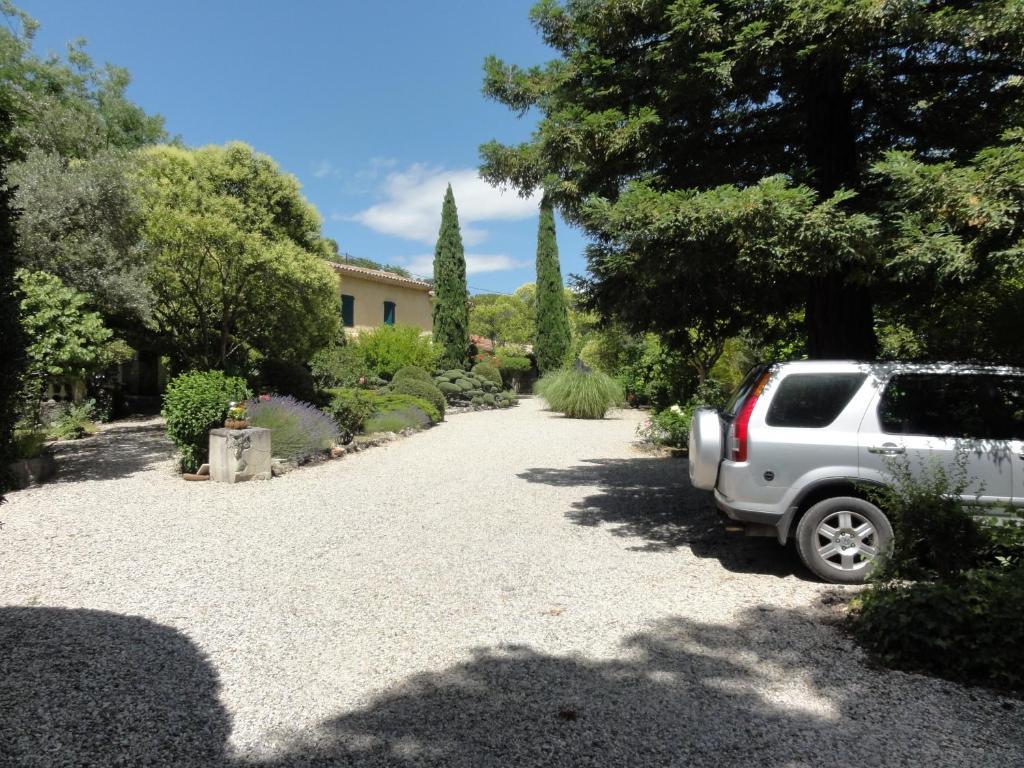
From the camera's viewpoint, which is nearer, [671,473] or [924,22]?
[924,22]

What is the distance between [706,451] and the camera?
502cm

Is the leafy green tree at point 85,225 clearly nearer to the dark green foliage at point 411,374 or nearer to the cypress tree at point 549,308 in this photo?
the dark green foliage at point 411,374

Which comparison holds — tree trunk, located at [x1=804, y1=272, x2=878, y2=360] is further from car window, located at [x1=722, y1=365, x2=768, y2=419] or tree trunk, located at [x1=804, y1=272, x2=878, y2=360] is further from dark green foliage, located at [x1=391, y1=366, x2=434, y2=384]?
dark green foliage, located at [x1=391, y1=366, x2=434, y2=384]

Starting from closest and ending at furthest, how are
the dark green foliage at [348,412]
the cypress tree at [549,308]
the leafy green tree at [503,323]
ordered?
the dark green foliage at [348,412]
the cypress tree at [549,308]
the leafy green tree at [503,323]

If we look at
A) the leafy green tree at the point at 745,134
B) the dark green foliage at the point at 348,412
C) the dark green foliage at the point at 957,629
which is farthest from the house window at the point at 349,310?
the dark green foliage at the point at 957,629

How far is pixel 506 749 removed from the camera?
2658mm

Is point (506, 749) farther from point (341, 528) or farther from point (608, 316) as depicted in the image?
point (608, 316)

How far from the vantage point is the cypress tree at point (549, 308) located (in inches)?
1340

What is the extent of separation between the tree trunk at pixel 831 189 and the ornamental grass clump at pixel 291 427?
25.5 feet

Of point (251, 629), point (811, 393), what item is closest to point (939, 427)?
point (811, 393)

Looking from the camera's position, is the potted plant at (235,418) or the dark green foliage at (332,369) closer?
the potted plant at (235,418)

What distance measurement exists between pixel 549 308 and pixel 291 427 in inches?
994

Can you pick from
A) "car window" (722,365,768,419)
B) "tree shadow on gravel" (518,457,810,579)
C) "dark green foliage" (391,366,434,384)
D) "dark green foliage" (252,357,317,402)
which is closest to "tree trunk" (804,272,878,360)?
"car window" (722,365,768,419)

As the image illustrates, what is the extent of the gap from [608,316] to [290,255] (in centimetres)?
753
